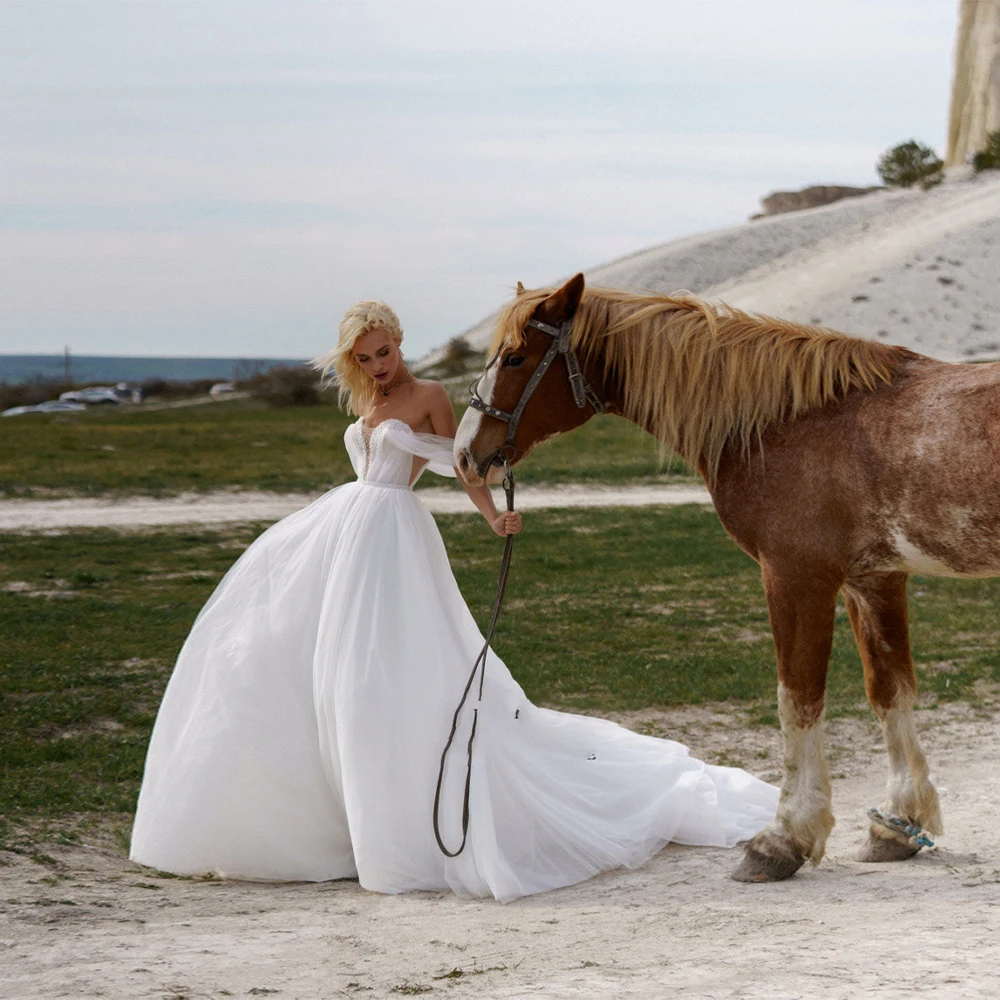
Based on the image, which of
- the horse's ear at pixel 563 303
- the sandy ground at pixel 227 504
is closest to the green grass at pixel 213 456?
the sandy ground at pixel 227 504

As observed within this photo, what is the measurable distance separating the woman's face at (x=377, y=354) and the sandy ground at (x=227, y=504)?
381 inches

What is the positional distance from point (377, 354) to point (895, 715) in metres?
2.33

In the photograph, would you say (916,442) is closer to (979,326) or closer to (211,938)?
(211,938)

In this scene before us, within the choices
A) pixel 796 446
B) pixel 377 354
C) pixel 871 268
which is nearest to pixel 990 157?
pixel 871 268

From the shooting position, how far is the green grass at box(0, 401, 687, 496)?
16.4m

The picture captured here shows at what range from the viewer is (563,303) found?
4.10m

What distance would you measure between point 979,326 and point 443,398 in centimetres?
2675

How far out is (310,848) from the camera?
4.37 m

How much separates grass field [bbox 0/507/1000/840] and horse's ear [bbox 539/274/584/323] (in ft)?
9.36

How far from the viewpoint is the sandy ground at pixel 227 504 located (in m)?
13.8

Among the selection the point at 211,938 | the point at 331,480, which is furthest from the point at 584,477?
the point at 211,938

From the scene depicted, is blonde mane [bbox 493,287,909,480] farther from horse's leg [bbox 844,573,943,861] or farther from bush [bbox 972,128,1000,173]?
bush [bbox 972,128,1000,173]

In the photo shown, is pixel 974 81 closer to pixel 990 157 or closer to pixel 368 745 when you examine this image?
pixel 990 157

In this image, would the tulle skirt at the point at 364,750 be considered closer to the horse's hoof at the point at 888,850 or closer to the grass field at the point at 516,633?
the horse's hoof at the point at 888,850
